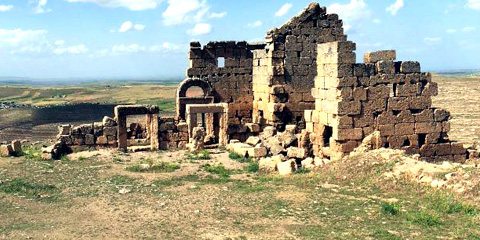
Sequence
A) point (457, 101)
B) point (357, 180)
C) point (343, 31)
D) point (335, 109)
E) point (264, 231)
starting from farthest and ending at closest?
point (457, 101), point (343, 31), point (335, 109), point (357, 180), point (264, 231)

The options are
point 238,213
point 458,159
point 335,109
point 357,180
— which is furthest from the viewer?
point 458,159

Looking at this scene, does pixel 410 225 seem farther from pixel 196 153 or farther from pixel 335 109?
pixel 196 153

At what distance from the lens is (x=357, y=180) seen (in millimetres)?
12336

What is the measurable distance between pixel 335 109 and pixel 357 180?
9.82 ft

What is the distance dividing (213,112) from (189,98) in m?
1.54

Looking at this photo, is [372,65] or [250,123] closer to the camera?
[372,65]

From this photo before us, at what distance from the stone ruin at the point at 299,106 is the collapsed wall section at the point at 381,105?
30mm

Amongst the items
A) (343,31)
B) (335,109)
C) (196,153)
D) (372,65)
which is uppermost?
(343,31)

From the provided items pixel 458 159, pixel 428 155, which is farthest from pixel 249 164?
pixel 458 159

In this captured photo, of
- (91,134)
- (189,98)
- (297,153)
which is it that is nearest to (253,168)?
(297,153)

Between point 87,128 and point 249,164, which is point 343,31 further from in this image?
point 87,128

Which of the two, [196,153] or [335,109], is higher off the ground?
[335,109]

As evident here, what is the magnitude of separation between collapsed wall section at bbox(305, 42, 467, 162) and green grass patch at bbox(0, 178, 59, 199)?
812 centimetres

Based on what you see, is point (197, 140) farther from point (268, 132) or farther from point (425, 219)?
point (425, 219)
